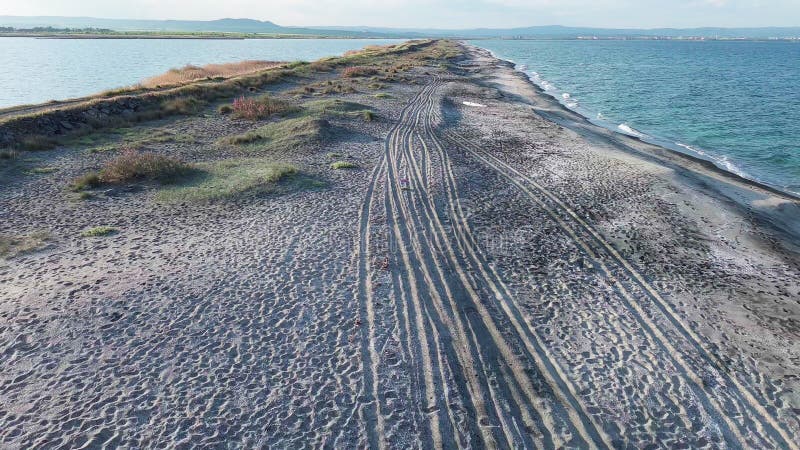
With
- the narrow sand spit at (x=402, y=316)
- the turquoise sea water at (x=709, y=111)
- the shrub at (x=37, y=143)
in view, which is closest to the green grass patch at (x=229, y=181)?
the narrow sand spit at (x=402, y=316)

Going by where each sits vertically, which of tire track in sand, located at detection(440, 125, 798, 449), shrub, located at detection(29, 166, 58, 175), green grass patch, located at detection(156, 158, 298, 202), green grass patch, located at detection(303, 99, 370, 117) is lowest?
tire track in sand, located at detection(440, 125, 798, 449)

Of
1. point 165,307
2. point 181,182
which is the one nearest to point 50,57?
point 181,182

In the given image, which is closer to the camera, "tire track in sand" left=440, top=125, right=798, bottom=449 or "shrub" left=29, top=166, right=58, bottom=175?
"tire track in sand" left=440, top=125, right=798, bottom=449

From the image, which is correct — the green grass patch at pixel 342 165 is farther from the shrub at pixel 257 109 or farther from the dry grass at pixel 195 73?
the dry grass at pixel 195 73

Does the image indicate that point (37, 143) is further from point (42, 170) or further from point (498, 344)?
A: point (498, 344)

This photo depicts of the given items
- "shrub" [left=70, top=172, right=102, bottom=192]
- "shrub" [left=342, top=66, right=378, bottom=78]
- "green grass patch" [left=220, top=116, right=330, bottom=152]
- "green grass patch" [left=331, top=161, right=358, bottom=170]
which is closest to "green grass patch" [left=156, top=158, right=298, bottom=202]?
"green grass patch" [left=331, top=161, right=358, bottom=170]

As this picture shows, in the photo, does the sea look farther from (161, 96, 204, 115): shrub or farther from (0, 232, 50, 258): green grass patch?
(0, 232, 50, 258): green grass patch
